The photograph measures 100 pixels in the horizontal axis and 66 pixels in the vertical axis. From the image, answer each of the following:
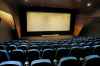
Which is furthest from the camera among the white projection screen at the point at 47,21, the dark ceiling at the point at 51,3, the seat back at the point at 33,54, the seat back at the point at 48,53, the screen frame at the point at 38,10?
the white projection screen at the point at 47,21

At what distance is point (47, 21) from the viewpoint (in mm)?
18703

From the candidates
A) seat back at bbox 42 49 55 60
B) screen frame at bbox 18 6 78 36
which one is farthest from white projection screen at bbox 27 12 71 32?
seat back at bbox 42 49 55 60

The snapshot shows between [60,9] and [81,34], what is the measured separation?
4183mm

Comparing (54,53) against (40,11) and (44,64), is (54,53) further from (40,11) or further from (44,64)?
(40,11)

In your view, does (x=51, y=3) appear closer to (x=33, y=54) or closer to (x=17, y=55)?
(x=33, y=54)

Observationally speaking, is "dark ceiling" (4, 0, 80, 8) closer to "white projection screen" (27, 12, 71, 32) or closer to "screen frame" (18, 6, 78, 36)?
"screen frame" (18, 6, 78, 36)

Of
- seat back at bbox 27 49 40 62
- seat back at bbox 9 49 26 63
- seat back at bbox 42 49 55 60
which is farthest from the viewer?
seat back at bbox 42 49 55 60

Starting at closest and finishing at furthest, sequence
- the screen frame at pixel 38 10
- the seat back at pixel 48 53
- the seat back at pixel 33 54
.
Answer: the seat back at pixel 33 54 < the seat back at pixel 48 53 < the screen frame at pixel 38 10

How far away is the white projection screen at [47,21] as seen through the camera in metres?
18.2

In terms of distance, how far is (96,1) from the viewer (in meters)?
16.3

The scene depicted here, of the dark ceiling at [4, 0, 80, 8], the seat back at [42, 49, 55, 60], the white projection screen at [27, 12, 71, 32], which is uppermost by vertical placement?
the dark ceiling at [4, 0, 80, 8]

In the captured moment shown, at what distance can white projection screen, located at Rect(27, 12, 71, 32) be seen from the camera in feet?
59.9

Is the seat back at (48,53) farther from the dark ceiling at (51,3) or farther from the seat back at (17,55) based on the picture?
the dark ceiling at (51,3)

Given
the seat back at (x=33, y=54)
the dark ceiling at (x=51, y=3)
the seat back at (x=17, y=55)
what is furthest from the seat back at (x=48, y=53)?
the dark ceiling at (x=51, y=3)
